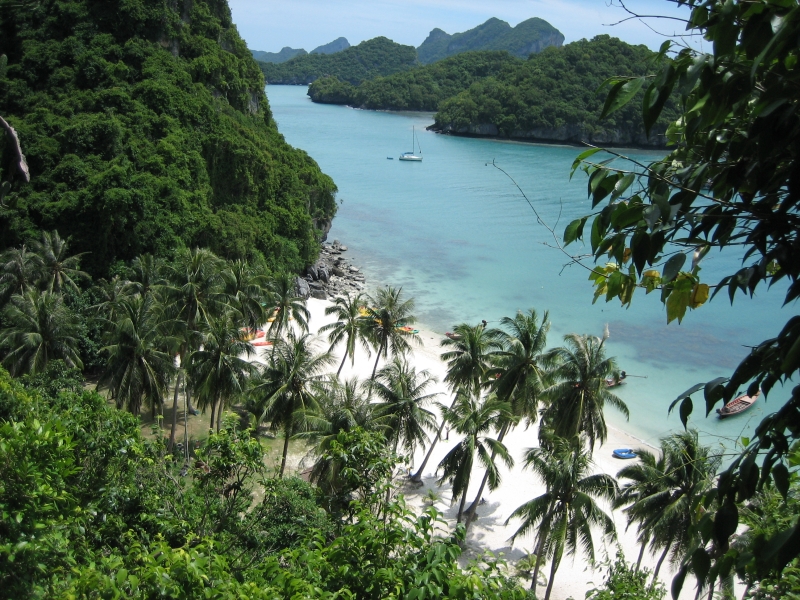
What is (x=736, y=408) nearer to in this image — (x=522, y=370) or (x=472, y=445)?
(x=522, y=370)

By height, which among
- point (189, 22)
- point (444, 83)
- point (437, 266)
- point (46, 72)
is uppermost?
point (444, 83)

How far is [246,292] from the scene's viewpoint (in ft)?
81.3

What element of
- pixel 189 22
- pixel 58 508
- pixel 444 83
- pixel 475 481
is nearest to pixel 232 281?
pixel 475 481

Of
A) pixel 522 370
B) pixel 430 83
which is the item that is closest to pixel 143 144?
pixel 522 370

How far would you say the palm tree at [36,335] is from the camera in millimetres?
19328

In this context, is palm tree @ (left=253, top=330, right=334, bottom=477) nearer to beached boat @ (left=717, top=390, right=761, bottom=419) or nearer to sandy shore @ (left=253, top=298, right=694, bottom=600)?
sandy shore @ (left=253, top=298, right=694, bottom=600)

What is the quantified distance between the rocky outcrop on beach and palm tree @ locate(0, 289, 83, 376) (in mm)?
16571

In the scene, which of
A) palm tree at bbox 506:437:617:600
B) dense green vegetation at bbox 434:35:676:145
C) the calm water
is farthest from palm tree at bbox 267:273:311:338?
dense green vegetation at bbox 434:35:676:145

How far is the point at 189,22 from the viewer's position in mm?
43719

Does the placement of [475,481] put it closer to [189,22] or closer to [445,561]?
[445,561]

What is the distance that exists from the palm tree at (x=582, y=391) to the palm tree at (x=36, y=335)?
47.1 feet

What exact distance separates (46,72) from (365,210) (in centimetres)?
2825

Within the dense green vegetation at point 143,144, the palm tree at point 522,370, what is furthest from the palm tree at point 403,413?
the dense green vegetation at point 143,144

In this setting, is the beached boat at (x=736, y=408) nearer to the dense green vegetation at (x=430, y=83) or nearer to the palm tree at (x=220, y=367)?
the palm tree at (x=220, y=367)
